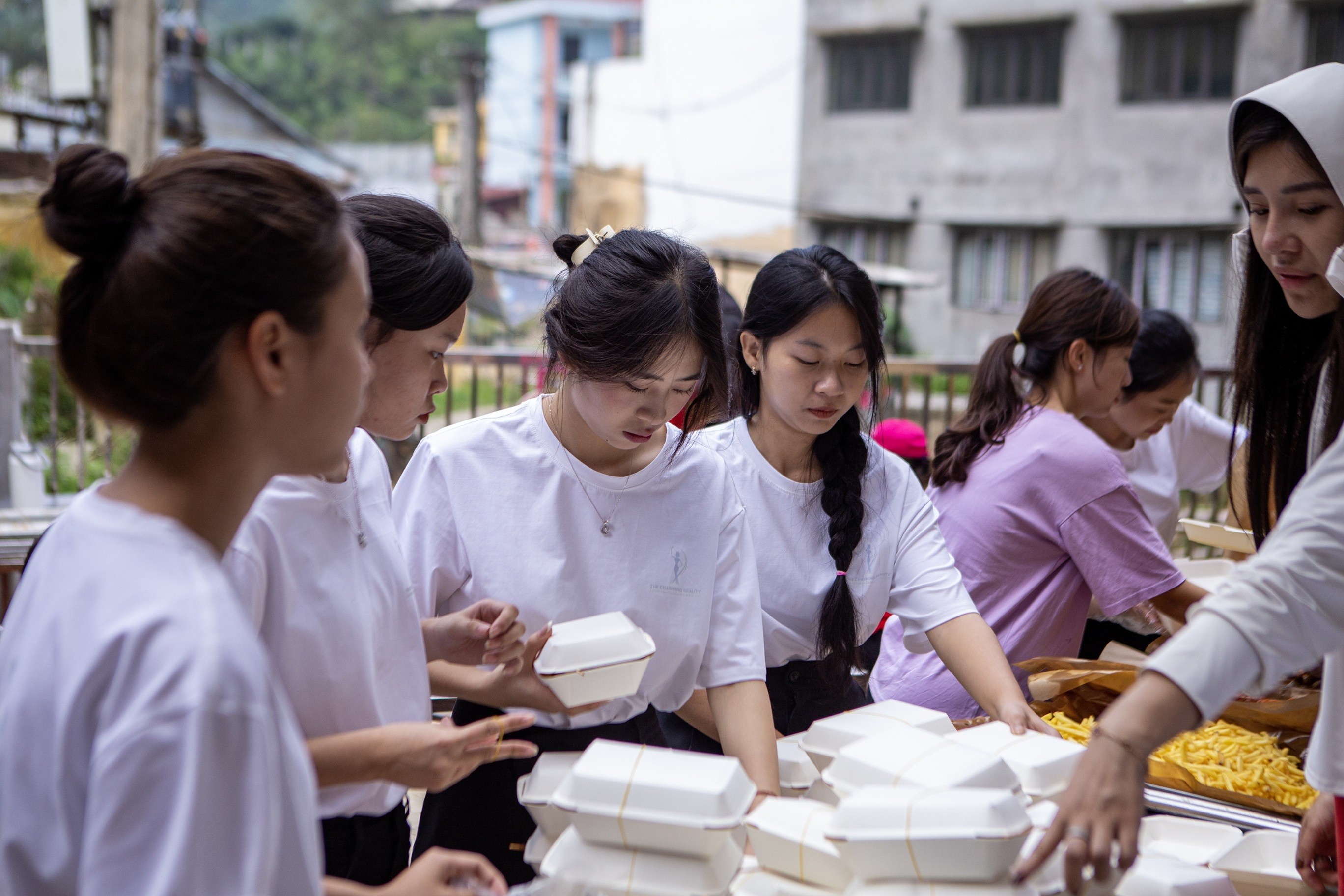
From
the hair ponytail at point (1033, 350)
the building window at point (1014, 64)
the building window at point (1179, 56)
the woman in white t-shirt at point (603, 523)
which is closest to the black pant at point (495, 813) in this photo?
the woman in white t-shirt at point (603, 523)

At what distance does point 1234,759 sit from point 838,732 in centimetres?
115

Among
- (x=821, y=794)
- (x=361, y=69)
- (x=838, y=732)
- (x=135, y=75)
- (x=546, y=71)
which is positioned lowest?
(x=821, y=794)

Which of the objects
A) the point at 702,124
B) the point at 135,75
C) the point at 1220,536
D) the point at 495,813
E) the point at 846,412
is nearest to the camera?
the point at 495,813

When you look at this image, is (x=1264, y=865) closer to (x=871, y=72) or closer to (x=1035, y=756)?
(x=1035, y=756)

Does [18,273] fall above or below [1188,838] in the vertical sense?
above

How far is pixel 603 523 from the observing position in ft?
6.00

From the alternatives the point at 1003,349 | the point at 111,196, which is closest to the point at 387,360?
the point at 111,196

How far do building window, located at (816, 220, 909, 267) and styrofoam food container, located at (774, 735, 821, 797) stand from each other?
15406 millimetres

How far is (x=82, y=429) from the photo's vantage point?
220 inches

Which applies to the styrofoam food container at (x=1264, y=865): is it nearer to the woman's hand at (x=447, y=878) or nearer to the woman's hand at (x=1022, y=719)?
the woman's hand at (x=1022, y=719)

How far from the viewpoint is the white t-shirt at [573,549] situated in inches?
70.5

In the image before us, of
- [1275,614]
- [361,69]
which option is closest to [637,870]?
[1275,614]

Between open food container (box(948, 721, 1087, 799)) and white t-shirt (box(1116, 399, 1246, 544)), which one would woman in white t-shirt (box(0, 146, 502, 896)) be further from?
white t-shirt (box(1116, 399, 1246, 544))

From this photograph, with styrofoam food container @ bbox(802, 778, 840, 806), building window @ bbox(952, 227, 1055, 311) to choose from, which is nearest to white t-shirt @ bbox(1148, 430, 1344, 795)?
styrofoam food container @ bbox(802, 778, 840, 806)
